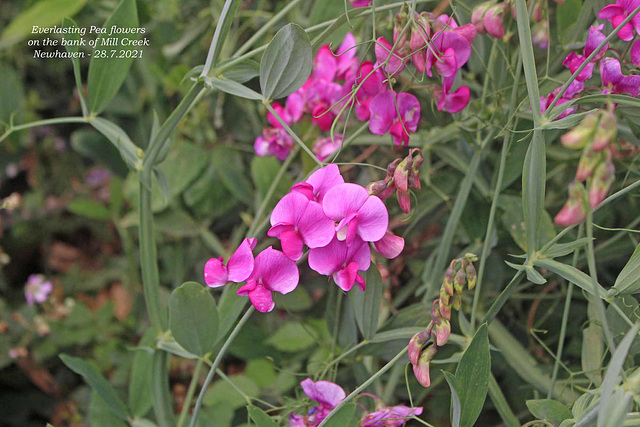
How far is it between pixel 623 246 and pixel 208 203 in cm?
63

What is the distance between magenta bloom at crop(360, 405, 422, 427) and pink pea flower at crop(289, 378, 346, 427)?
32 mm

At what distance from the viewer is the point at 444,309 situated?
0.49 metres

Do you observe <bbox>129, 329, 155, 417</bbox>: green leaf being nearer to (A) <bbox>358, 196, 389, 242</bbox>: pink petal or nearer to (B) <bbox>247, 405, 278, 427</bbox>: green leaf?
(B) <bbox>247, 405, 278, 427</bbox>: green leaf

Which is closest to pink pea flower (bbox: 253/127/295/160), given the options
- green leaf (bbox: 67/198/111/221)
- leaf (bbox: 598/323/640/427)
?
leaf (bbox: 598/323/640/427)

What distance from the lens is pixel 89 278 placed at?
1387mm

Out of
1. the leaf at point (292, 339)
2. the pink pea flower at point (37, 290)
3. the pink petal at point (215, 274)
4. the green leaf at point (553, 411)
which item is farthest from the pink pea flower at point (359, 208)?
the pink pea flower at point (37, 290)

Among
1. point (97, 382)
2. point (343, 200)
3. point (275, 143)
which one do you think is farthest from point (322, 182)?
point (97, 382)

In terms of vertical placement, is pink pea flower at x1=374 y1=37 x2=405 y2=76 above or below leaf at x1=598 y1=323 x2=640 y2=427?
above

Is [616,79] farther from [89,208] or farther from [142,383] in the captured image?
[89,208]

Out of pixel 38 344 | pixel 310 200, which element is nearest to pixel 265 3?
pixel 310 200

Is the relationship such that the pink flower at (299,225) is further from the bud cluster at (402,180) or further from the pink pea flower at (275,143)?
the pink pea flower at (275,143)

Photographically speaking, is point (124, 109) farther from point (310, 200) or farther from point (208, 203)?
point (310, 200)

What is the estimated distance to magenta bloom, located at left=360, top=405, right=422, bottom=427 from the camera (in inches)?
22.2

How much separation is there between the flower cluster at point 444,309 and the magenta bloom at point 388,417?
77 mm
